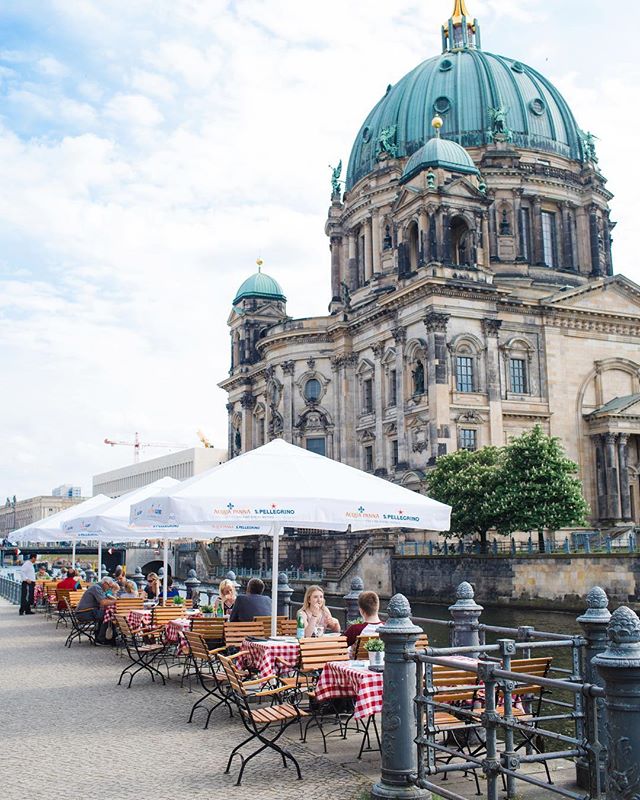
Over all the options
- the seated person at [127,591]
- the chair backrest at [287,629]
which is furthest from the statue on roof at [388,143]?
the chair backrest at [287,629]

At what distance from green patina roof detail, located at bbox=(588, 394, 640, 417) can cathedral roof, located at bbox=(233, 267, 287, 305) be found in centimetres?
3542

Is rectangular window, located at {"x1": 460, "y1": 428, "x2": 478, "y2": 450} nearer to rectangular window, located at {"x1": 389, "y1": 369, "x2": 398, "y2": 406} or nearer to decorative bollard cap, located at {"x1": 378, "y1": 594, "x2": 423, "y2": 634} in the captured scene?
rectangular window, located at {"x1": 389, "y1": 369, "x2": 398, "y2": 406}

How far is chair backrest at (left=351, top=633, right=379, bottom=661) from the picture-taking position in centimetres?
1279

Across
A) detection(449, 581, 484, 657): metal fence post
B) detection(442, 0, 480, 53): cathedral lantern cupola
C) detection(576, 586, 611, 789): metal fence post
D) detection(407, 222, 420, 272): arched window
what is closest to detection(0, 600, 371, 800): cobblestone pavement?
detection(576, 586, 611, 789): metal fence post

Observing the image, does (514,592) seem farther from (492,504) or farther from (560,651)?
(560,651)

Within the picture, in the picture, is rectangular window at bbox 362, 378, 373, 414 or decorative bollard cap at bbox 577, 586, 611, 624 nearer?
decorative bollard cap at bbox 577, 586, 611, 624

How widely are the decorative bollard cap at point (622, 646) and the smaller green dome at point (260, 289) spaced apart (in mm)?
82939

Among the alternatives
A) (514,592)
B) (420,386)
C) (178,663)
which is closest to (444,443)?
(420,386)

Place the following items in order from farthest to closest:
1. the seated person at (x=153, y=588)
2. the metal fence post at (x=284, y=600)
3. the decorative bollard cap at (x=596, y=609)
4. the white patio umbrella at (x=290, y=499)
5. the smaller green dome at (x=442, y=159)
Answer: the smaller green dome at (x=442, y=159) → the seated person at (x=153, y=588) → the metal fence post at (x=284, y=600) → the white patio umbrella at (x=290, y=499) → the decorative bollard cap at (x=596, y=609)

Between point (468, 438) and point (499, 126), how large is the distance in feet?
88.3

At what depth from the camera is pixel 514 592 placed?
45.5 meters

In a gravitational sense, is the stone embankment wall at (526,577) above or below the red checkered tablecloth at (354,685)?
above

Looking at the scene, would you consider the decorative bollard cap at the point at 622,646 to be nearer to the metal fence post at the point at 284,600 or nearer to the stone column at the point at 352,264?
the metal fence post at the point at 284,600

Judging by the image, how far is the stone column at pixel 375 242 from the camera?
75.1 meters
